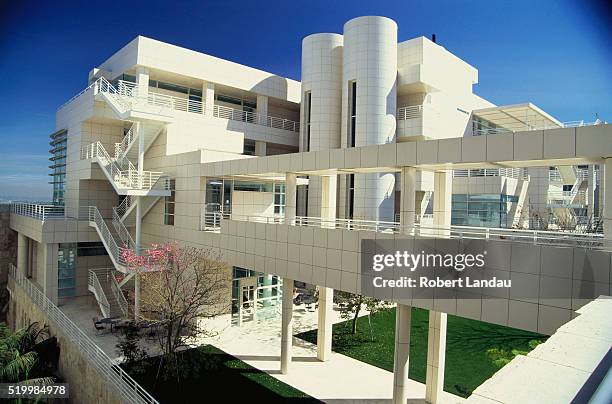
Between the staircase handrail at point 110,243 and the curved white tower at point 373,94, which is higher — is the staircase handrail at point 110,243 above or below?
below

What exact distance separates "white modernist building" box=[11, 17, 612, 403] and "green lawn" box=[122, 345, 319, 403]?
155 centimetres

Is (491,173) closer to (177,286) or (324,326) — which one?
(324,326)

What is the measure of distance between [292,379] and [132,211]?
13285 millimetres

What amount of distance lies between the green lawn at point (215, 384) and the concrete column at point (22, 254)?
18.2 meters

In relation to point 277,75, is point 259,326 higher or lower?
lower

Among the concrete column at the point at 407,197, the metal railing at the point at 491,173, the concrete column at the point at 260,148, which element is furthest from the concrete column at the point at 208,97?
the metal railing at the point at 491,173

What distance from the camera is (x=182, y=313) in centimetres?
1400

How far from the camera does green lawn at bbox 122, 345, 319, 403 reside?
1294 cm

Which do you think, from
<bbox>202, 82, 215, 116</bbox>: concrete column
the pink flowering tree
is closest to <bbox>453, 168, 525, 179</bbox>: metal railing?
<bbox>202, 82, 215, 116</bbox>: concrete column

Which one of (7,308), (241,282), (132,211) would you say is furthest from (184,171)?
(7,308)

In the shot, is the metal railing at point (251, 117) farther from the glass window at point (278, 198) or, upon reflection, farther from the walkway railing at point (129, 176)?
the walkway railing at point (129, 176)

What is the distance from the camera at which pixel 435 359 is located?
12859 mm

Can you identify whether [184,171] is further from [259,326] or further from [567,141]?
[567,141]

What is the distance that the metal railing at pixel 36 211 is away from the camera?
23312 mm
